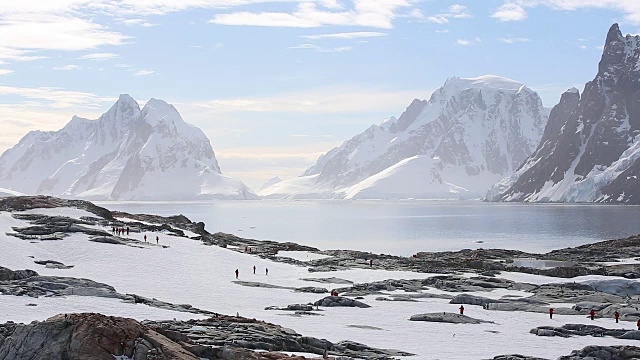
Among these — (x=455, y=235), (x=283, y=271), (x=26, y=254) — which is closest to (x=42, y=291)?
(x=26, y=254)

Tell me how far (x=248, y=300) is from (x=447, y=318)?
14.6m

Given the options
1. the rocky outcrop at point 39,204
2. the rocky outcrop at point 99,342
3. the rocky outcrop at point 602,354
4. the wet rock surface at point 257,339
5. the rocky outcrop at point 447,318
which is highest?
the rocky outcrop at point 39,204

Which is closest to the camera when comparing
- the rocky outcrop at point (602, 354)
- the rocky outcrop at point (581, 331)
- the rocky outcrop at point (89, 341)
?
the rocky outcrop at point (89, 341)

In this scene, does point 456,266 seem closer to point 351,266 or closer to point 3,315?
point 351,266

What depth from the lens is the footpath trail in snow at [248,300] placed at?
4131 cm

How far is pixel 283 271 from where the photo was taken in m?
75.7

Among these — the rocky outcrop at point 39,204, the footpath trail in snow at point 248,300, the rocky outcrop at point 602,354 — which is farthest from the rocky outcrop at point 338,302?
the rocky outcrop at point 39,204

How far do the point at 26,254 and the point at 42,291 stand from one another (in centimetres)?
1689

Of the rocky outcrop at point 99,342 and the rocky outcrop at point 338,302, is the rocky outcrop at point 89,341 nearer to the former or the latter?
the rocky outcrop at point 99,342

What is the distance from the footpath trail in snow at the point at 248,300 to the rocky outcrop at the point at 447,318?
3.44ft

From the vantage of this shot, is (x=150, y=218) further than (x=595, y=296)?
Yes

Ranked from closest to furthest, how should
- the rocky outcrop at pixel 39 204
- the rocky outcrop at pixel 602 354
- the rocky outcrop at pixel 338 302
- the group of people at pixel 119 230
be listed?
the rocky outcrop at pixel 602 354, the rocky outcrop at pixel 338 302, the group of people at pixel 119 230, the rocky outcrop at pixel 39 204

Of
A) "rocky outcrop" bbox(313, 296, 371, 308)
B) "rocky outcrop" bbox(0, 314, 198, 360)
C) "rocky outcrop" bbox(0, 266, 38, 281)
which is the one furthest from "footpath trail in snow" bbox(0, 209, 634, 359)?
"rocky outcrop" bbox(0, 314, 198, 360)

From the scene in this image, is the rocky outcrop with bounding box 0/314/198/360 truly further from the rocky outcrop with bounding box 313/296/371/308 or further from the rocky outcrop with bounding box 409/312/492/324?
the rocky outcrop with bounding box 313/296/371/308
